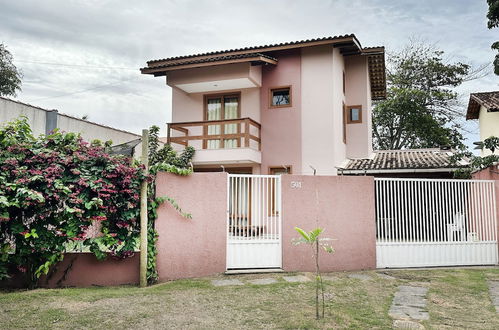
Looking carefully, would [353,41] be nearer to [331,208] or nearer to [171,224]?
[331,208]

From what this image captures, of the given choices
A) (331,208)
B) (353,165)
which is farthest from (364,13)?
(331,208)

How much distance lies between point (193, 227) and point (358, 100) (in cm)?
1059

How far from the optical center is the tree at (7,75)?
2450 cm

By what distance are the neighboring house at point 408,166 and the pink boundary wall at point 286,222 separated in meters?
4.65

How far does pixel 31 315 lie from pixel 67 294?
118 centimetres

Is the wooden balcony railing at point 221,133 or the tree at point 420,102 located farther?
the tree at point 420,102

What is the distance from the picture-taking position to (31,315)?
19.6ft

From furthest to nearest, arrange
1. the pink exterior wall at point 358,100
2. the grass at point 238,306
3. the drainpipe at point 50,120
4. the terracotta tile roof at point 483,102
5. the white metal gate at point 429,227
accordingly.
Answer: the pink exterior wall at point 358,100, the drainpipe at point 50,120, the terracotta tile roof at point 483,102, the white metal gate at point 429,227, the grass at point 238,306

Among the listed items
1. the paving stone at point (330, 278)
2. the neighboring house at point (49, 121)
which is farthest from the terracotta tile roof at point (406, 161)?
the neighboring house at point (49, 121)

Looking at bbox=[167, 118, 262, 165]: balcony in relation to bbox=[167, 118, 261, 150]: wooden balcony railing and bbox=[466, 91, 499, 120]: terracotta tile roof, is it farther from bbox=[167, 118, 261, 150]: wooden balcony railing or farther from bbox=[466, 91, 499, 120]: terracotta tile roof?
bbox=[466, 91, 499, 120]: terracotta tile roof

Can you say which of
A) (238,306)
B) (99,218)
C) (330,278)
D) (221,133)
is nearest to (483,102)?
(221,133)

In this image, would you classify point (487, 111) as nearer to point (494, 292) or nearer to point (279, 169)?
point (279, 169)

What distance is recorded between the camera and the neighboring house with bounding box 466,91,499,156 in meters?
16.1

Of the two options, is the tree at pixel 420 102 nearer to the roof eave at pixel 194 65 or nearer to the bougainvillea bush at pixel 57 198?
the roof eave at pixel 194 65
